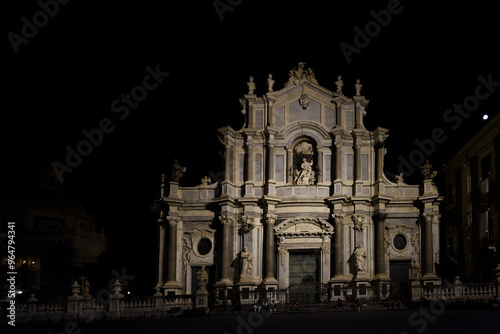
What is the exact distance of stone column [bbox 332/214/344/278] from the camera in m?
35.6

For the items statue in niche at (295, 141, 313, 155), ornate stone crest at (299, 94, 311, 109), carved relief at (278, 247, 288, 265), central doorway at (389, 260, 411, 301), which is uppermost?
ornate stone crest at (299, 94, 311, 109)

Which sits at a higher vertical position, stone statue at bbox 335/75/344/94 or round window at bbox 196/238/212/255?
stone statue at bbox 335/75/344/94

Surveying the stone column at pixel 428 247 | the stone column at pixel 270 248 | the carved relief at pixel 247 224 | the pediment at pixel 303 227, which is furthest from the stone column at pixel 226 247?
the stone column at pixel 428 247

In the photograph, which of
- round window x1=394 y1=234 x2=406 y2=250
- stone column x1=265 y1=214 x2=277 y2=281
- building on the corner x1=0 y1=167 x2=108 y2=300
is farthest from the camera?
building on the corner x1=0 y1=167 x2=108 y2=300

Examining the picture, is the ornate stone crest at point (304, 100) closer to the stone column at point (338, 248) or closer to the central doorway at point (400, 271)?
the stone column at point (338, 248)

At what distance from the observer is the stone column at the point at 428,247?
35094 millimetres

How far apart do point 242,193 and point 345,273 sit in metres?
7.57

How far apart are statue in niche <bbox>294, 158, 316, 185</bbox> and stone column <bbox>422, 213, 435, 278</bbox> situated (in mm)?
6731

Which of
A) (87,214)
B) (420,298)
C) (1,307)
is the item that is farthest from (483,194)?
(87,214)

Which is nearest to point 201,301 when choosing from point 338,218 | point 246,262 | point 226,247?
point 246,262

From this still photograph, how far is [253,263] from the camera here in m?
36.4

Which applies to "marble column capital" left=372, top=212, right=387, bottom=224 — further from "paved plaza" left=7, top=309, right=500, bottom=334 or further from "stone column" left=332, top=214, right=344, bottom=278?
"paved plaza" left=7, top=309, right=500, bottom=334

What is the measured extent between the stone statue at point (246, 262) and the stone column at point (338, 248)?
4.76 m

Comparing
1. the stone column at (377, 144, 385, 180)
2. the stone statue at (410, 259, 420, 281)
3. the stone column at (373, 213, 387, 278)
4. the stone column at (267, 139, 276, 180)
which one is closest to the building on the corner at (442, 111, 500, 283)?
the stone statue at (410, 259, 420, 281)
